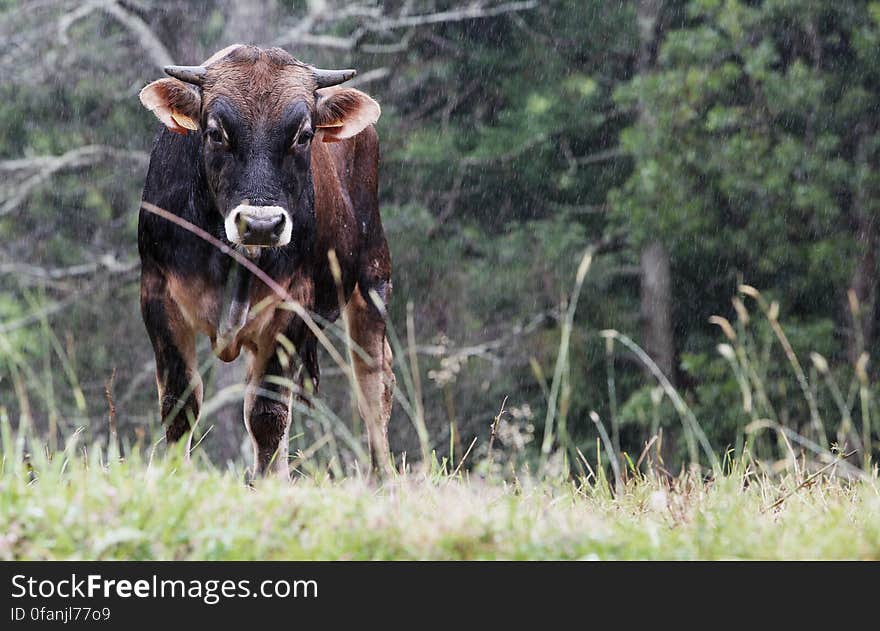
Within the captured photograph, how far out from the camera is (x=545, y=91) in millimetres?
18344

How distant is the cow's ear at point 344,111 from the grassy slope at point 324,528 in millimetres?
2745

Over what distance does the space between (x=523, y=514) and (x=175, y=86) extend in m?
3.00

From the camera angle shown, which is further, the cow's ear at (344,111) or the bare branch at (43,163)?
the bare branch at (43,163)

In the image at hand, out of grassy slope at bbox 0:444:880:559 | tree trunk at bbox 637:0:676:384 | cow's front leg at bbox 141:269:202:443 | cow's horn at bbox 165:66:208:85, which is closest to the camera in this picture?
grassy slope at bbox 0:444:880:559

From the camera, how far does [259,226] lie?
5406mm

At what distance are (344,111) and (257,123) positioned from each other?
629mm

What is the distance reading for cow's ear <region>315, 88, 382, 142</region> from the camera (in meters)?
6.27

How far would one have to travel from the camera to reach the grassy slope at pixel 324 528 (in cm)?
334

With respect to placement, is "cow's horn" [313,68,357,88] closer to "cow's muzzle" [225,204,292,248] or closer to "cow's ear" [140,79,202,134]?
"cow's ear" [140,79,202,134]

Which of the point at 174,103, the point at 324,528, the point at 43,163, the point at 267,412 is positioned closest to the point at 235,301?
the point at 267,412

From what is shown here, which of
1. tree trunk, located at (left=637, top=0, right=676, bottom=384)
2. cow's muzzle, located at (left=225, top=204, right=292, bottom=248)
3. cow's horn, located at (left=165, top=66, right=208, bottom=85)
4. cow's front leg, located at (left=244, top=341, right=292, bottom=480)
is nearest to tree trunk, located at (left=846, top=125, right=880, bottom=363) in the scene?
tree trunk, located at (left=637, top=0, right=676, bottom=384)

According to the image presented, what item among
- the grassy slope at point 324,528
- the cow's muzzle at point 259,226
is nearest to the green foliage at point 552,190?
the cow's muzzle at point 259,226

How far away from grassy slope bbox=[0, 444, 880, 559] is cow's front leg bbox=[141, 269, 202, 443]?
1.97 metres

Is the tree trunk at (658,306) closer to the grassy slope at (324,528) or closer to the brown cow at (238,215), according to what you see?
the brown cow at (238,215)
